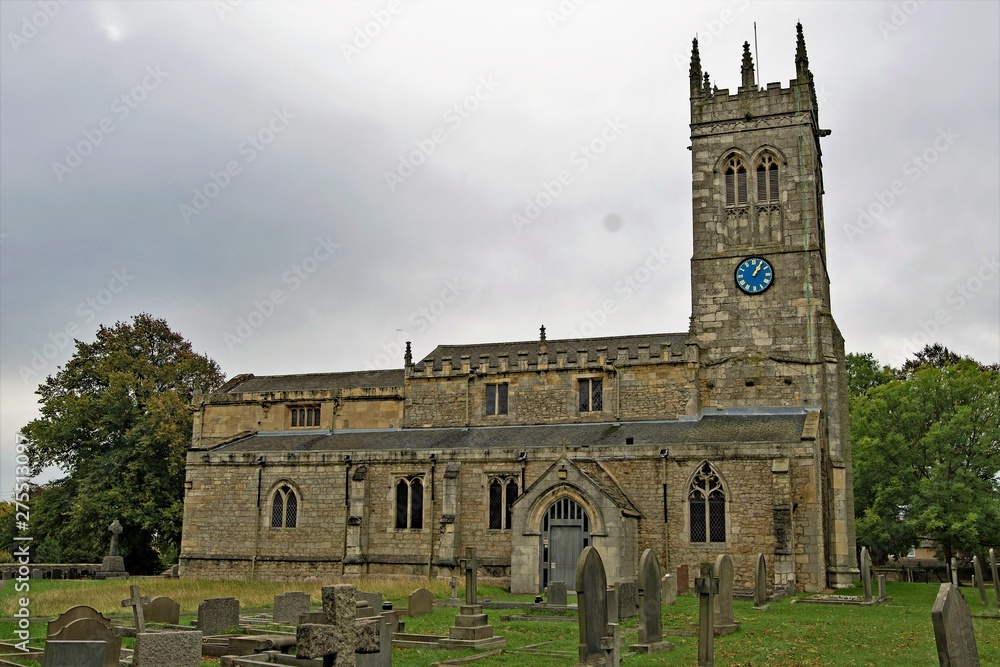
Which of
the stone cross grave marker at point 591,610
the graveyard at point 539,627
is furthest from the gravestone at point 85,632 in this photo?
the stone cross grave marker at point 591,610

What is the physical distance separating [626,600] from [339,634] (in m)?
13.3

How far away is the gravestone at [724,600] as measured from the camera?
671 inches

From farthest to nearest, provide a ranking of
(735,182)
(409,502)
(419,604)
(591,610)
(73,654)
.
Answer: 1. (735,182)
2. (409,502)
3. (419,604)
4. (591,610)
5. (73,654)

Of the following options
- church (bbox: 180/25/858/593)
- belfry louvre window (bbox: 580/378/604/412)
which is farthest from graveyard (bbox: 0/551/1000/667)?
belfry louvre window (bbox: 580/378/604/412)

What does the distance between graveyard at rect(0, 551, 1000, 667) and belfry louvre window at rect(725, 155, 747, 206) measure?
1695 centimetres

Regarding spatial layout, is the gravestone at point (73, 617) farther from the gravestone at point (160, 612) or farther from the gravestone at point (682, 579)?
the gravestone at point (682, 579)

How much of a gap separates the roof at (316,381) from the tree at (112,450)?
2.66m

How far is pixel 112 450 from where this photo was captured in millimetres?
43188

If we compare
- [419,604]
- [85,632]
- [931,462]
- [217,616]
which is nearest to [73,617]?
[85,632]

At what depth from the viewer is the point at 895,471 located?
1598 inches

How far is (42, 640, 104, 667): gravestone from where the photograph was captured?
35.1 feet

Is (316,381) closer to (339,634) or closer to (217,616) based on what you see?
(217,616)

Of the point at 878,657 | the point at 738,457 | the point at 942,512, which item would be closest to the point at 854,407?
the point at 942,512

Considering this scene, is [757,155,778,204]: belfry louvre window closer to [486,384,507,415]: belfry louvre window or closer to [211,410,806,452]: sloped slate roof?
[211,410,806,452]: sloped slate roof
